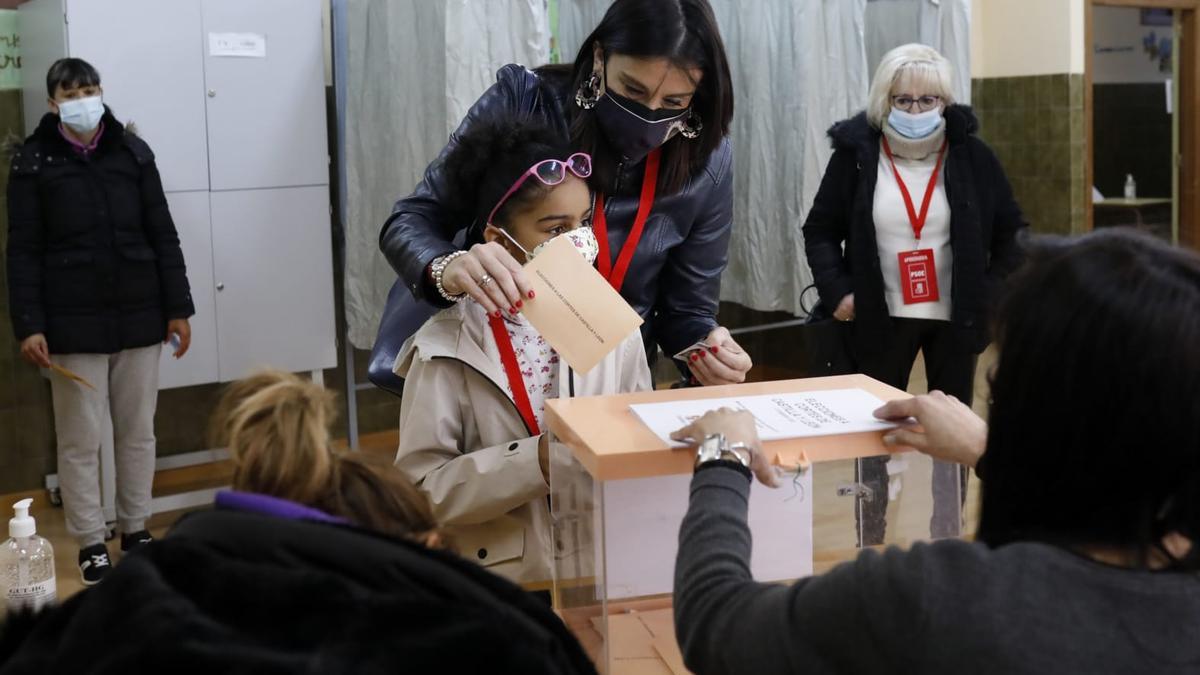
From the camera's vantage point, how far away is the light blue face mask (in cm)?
396

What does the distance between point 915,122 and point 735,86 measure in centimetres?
136

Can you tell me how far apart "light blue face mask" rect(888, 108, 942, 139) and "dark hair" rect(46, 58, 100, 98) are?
251 centimetres

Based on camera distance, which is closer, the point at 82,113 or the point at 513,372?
the point at 513,372

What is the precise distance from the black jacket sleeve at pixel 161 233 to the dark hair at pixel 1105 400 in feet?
11.3

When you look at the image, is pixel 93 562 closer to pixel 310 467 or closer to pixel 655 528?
pixel 655 528

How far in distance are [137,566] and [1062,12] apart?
676 centimetres

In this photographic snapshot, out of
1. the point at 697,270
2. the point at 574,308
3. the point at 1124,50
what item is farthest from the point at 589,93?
the point at 1124,50

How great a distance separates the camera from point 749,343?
257 inches

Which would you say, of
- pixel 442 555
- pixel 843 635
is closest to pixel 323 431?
pixel 442 555

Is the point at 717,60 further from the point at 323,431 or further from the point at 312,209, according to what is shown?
the point at 312,209

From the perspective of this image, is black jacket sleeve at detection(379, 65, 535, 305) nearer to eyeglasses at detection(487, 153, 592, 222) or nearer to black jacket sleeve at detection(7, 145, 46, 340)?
eyeglasses at detection(487, 153, 592, 222)

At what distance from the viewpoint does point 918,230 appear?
394cm

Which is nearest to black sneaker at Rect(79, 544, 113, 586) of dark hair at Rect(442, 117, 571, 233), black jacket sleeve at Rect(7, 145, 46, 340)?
black jacket sleeve at Rect(7, 145, 46, 340)

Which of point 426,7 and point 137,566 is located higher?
point 426,7
